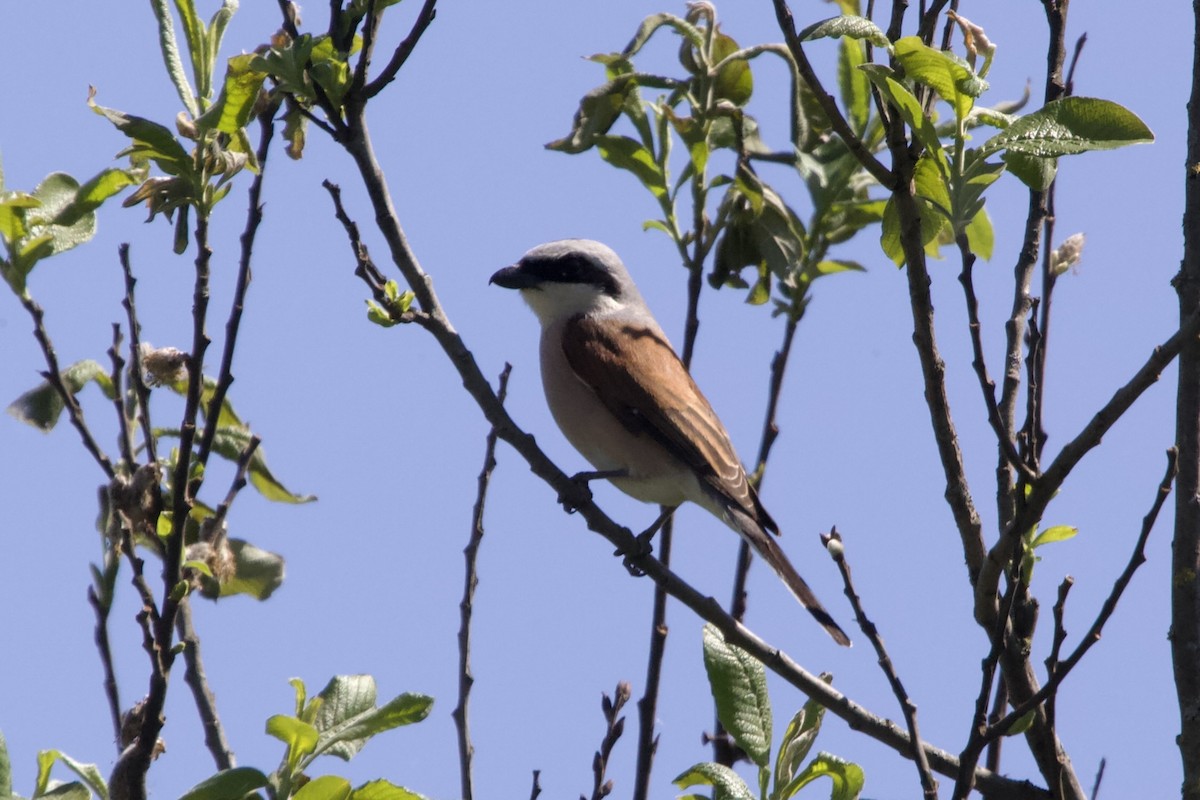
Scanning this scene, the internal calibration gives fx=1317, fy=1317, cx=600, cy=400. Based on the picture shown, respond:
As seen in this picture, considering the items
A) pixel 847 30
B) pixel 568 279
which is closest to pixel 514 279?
pixel 568 279

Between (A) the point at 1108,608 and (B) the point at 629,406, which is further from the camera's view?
(B) the point at 629,406

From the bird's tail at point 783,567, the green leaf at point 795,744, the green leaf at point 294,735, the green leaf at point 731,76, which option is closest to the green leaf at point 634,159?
the green leaf at point 731,76

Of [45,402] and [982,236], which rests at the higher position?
[982,236]

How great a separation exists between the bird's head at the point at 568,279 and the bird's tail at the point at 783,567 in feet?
4.61

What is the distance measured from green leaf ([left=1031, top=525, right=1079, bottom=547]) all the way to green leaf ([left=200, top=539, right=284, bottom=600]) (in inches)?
67.2

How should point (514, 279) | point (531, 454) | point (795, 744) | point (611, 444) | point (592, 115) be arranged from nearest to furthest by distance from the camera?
point (795, 744) → point (531, 454) → point (592, 115) → point (611, 444) → point (514, 279)

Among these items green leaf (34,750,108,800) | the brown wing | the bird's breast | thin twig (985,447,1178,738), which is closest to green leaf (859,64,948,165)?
thin twig (985,447,1178,738)

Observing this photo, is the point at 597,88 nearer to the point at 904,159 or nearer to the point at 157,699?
the point at 904,159

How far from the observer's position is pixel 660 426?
4855 mm

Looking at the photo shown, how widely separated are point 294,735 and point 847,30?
5.17 feet

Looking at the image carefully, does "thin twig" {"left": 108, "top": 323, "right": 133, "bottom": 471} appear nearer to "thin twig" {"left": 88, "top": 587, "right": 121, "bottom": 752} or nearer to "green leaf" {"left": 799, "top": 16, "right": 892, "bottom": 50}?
"thin twig" {"left": 88, "top": 587, "right": 121, "bottom": 752}

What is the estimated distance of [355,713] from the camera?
2486 millimetres

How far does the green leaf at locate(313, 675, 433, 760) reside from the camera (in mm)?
2354

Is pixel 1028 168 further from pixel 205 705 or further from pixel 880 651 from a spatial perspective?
pixel 205 705
